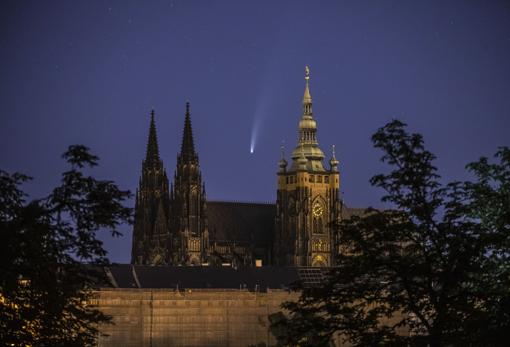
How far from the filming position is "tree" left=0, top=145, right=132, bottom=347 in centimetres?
4134

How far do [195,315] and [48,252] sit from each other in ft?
403

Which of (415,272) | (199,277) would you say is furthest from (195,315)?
(415,272)

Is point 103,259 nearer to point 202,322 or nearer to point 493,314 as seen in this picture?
point 493,314

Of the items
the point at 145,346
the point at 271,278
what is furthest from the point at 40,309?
the point at 271,278

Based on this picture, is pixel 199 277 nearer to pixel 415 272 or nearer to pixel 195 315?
pixel 195 315

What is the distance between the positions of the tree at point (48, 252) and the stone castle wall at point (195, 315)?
11343 centimetres

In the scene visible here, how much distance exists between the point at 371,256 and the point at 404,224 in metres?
1.31

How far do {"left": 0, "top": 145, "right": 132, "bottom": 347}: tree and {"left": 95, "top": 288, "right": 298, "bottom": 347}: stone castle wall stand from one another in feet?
372

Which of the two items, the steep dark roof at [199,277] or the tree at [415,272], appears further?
the steep dark roof at [199,277]

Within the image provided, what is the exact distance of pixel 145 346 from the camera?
512 ft

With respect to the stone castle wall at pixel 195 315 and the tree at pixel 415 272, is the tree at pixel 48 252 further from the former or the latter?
the stone castle wall at pixel 195 315

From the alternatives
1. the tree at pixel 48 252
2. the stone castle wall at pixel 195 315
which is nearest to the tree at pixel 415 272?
the tree at pixel 48 252

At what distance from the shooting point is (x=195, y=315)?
164 metres

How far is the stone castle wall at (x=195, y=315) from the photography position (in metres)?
158
